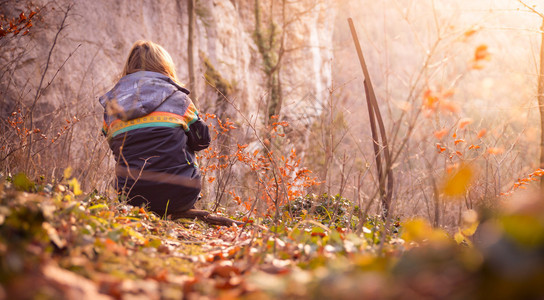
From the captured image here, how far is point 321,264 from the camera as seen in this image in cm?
141

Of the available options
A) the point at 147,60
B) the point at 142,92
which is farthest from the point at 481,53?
the point at 147,60

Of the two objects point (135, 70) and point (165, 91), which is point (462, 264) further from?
point (135, 70)

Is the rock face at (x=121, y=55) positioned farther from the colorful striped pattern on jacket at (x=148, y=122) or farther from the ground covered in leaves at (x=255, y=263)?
the ground covered in leaves at (x=255, y=263)

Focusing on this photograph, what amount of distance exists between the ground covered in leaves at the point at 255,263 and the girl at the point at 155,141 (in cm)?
111

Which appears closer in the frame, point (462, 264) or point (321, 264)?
point (462, 264)

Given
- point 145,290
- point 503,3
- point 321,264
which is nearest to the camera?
point 145,290

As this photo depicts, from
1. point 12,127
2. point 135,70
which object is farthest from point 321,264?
point 12,127

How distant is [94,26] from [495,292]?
717 centimetres

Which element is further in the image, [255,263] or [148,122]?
[148,122]

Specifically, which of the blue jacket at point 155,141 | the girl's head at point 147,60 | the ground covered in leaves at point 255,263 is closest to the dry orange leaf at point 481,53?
the ground covered in leaves at point 255,263

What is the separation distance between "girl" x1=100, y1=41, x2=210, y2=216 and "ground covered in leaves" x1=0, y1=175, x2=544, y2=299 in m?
1.11

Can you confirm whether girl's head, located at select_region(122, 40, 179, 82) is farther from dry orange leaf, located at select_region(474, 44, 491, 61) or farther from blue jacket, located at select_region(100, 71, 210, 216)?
dry orange leaf, located at select_region(474, 44, 491, 61)

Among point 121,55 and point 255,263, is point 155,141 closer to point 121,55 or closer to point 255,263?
point 255,263

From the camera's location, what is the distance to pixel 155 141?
3.13m
